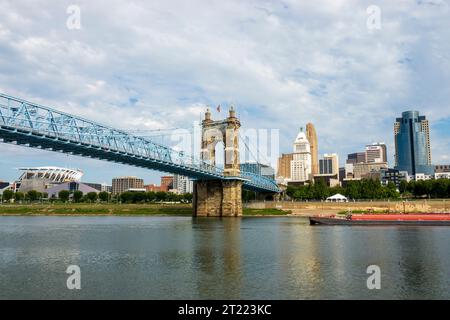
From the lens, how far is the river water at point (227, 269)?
71.6 feet

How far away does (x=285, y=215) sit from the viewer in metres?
108

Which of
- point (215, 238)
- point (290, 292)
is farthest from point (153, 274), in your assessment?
point (215, 238)

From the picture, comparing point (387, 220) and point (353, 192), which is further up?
point (353, 192)

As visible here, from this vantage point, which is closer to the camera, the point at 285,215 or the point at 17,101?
the point at 17,101

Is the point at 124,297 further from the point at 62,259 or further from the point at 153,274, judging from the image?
the point at 62,259

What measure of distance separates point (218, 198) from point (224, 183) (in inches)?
156

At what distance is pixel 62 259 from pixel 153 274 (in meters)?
9.83

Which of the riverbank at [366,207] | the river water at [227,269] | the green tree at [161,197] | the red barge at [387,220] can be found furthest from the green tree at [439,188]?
the green tree at [161,197]

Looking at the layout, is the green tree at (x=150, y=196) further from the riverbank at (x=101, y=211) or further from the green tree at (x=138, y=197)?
the riverbank at (x=101, y=211)

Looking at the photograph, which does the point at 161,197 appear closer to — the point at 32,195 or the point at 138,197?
the point at 138,197

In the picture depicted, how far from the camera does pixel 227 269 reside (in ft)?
91.2

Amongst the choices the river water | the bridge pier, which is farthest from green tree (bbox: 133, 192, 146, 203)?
the river water

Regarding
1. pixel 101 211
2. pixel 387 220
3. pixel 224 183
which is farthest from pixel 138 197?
pixel 387 220
